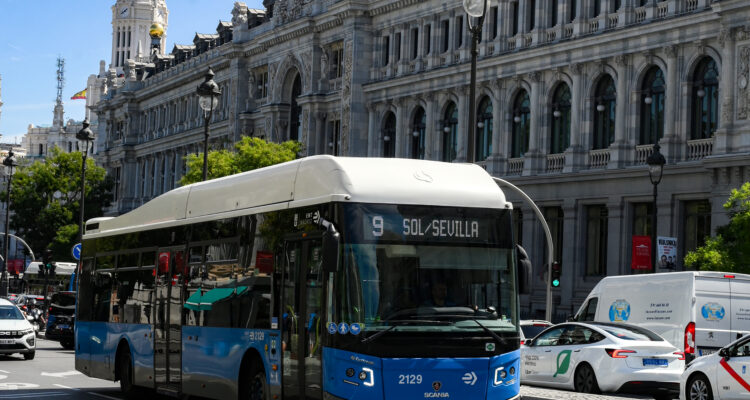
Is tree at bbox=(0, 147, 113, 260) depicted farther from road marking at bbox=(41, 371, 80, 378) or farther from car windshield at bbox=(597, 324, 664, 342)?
car windshield at bbox=(597, 324, 664, 342)

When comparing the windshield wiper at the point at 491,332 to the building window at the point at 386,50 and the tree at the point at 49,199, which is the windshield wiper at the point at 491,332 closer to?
the building window at the point at 386,50

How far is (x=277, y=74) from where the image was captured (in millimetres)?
71125

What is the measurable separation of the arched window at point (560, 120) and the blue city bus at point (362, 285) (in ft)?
105

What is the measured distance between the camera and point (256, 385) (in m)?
16.5

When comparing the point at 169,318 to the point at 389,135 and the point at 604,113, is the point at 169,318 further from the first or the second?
the point at 389,135

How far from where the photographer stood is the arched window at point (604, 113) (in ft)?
151

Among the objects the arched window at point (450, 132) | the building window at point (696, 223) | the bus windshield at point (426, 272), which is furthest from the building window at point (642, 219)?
the bus windshield at point (426, 272)

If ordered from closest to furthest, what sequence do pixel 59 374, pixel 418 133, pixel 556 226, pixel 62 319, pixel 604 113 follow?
pixel 59 374, pixel 62 319, pixel 604 113, pixel 556 226, pixel 418 133

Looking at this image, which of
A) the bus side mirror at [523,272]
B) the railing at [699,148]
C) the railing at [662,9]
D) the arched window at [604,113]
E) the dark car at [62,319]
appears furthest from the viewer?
the arched window at [604,113]

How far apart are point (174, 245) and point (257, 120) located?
5590 centimetres

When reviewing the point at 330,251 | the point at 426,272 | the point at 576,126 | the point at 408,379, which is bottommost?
the point at 408,379

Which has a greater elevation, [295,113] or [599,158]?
[295,113]

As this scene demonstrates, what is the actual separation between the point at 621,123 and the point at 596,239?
4.47 m

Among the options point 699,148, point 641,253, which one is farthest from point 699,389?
point 699,148
